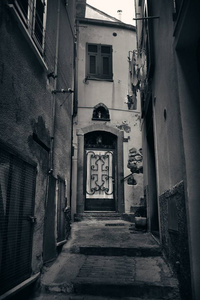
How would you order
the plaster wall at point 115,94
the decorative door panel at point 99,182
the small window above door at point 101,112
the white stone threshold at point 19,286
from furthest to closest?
the small window above door at point 101,112 → the plaster wall at point 115,94 → the decorative door panel at point 99,182 → the white stone threshold at point 19,286

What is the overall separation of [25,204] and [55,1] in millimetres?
4340

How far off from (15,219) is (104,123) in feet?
25.6

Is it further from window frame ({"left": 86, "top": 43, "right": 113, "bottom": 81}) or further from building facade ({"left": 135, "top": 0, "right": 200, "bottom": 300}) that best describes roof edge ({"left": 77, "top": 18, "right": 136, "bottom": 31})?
building facade ({"left": 135, "top": 0, "right": 200, "bottom": 300})

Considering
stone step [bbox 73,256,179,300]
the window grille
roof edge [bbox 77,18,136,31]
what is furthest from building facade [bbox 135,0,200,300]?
roof edge [bbox 77,18,136,31]

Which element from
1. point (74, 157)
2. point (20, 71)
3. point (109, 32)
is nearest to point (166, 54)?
point (20, 71)

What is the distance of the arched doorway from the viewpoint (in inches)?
404

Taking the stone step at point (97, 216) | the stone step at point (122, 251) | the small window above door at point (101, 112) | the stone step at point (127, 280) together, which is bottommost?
the stone step at point (127, 280)

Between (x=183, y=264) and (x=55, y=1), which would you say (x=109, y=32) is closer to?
(x=55, y=1)

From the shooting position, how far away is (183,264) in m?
3.11

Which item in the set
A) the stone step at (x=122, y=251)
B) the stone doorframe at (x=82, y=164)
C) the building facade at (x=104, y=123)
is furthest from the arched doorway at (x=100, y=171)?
the stone step at (x=122, y=251)

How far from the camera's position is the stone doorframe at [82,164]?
9875 millimetres

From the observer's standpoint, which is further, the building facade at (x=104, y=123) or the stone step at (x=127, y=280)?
the building facade at (x=104, y=123)

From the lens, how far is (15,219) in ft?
10.4

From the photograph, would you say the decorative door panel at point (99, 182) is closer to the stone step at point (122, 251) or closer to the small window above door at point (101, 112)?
the small window above door at point (101, 112)
